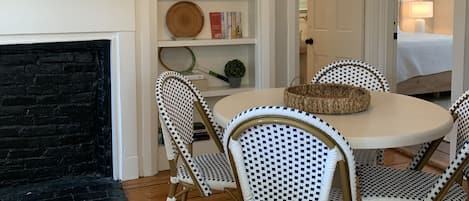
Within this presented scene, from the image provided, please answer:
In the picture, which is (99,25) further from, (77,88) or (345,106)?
(345,106)

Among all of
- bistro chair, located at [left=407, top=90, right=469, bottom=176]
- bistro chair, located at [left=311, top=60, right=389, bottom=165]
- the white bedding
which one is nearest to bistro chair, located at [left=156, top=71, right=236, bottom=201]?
bistro chair, located at [left=311, top=60, right=389, bottom=165]

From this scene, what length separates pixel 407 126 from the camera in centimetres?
215

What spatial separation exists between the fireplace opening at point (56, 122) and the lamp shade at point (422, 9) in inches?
258

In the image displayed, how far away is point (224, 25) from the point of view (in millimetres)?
4293

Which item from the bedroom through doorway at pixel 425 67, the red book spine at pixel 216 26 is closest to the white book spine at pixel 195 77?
the red book spine at pixel 216 26

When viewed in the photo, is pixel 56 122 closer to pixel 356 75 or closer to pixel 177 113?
pixel 177 113

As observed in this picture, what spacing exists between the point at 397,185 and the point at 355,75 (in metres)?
0.98

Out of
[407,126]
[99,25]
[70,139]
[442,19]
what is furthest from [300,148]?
[442,19]

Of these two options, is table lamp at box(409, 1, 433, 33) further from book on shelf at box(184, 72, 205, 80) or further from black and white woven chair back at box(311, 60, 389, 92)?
black and white woven chair back at box(311, 60, 389, 92)

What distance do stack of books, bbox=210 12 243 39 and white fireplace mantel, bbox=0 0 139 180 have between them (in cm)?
71

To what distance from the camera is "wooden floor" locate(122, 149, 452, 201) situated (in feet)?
11.8

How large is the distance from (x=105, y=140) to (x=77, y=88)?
41cm

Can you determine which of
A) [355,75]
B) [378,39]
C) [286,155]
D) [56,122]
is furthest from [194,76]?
[286,155]

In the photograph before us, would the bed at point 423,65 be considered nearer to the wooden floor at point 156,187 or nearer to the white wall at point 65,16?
the wooden floor at point 156,187
